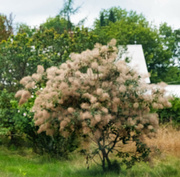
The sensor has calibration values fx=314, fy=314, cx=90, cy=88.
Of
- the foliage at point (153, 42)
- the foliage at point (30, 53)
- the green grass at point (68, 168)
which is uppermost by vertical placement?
the foliage at point (153, 42)

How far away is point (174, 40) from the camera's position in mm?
44031

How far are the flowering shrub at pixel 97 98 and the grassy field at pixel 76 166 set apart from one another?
30.9 inches

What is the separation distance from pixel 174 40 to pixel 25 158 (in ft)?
126

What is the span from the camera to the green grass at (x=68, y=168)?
22.2 ft

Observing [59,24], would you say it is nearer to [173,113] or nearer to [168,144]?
[173,113]

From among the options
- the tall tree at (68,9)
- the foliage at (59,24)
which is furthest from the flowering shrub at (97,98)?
the tall tree at (68,9)

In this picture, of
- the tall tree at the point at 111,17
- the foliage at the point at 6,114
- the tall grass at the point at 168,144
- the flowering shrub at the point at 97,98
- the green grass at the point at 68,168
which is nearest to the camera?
the flowering shrub at the point at 97,98

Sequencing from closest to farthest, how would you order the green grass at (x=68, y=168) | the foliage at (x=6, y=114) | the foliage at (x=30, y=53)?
1. the green grass at (x=68, y=168)
2. the foliage at (x=6, y=114)
3. the foliage at (x=30, y=53)

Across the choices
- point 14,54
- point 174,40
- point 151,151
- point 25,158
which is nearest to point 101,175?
point 151,151

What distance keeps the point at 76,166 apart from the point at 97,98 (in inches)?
102

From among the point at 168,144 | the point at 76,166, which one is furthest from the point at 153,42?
the point at 76,166

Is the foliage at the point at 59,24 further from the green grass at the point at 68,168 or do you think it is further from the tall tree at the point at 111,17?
the green grass at the point at 68,168

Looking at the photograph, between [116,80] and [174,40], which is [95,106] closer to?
[116,80]

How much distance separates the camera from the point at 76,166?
771 centimetres
